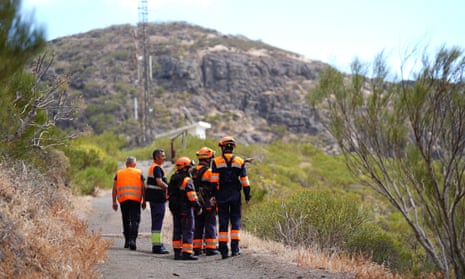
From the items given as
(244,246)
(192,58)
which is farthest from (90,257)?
(192,58)

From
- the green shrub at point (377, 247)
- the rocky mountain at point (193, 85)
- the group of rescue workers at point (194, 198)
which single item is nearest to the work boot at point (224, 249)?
the group of rescue workers at point (194, 198)

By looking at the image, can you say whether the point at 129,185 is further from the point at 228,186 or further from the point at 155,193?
the point at 228,186

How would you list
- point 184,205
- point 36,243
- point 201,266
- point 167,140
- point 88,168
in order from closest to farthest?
point 36,243
point 201,266
point 184,205
point 88,168
point 167,140

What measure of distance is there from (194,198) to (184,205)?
0.33 m

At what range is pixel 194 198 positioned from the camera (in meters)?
11.1

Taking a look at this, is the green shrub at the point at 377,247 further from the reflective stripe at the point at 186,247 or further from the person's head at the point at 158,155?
the person's head at the point at 158,155

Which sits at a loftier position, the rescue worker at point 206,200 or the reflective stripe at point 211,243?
the rescue worker at point 206,200

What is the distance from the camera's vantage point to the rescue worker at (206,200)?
11.8 meters

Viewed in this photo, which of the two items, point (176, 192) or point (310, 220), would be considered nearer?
point (176, 192)

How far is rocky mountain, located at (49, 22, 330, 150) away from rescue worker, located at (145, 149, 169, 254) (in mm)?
47115

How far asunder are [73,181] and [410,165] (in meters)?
12.6

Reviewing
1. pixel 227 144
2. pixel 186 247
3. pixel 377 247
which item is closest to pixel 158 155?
pixel 227 144

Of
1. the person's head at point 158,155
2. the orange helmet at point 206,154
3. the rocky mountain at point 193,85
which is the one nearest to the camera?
the orange helmet at point 206,154

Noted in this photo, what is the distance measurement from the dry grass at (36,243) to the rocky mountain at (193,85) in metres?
49.2
